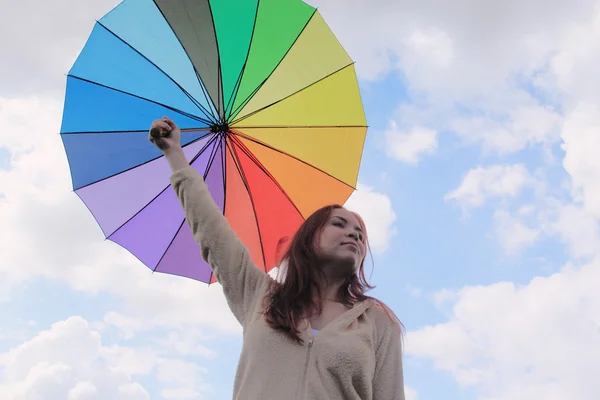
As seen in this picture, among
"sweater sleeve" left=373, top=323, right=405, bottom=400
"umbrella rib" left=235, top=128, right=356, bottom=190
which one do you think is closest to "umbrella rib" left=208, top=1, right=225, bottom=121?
"umbrella rib" left=235, top=128, right=356, bottom=190

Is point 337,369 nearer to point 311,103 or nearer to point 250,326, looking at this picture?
point 250,326

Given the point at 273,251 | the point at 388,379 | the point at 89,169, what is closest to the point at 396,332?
the point at 388,379

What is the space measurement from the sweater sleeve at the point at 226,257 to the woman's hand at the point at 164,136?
0.44 m

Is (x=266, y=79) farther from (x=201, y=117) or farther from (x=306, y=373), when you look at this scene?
(x=306, y=373)

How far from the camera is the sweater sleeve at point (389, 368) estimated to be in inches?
133

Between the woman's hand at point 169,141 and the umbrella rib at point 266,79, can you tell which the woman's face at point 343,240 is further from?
the umbrella rib at point 266,79

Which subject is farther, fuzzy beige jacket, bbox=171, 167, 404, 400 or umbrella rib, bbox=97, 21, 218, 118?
umbrella rib, bbox=97, 21, 218, 118

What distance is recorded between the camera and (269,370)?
3.23m

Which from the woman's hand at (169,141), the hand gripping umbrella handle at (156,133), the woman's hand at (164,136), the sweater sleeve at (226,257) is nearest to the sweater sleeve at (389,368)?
the sweater sleeve at (226,257)

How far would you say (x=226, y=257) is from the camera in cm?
374

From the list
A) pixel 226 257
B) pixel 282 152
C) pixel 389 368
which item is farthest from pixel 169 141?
pixel 389 368

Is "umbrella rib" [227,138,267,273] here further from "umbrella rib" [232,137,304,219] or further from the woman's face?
the woman's face

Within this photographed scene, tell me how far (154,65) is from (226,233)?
2.33 meters

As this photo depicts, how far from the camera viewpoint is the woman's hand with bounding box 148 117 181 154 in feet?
13.4
